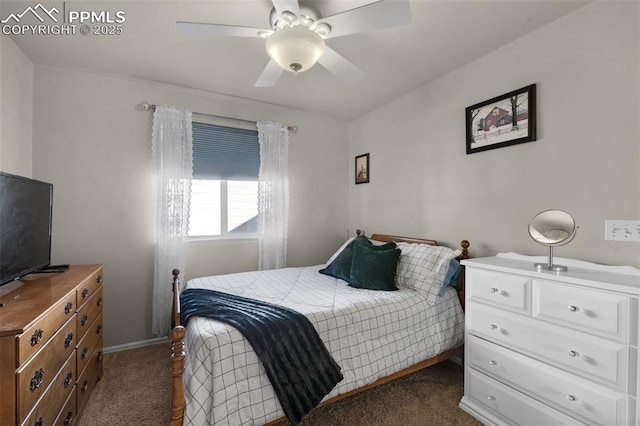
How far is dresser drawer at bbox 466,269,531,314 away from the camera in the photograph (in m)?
1.65

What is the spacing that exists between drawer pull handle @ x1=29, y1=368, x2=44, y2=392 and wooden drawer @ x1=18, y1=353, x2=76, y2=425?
0.07 meters

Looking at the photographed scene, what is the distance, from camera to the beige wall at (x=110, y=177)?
99.1 inches

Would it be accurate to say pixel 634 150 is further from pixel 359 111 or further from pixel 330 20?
pixel 359 111

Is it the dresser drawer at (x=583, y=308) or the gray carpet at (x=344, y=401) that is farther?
the gray carpet at (x=344, y=401)

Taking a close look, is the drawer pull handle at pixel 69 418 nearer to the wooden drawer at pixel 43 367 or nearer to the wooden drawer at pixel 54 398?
the wooden drawer at pixel 54 398

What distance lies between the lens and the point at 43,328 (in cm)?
128

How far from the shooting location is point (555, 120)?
6.39 feet

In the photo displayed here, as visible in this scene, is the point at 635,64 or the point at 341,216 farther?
the point at 341,216

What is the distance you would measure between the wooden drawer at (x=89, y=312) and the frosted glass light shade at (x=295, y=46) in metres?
1.95

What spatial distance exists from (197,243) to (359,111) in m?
2.48

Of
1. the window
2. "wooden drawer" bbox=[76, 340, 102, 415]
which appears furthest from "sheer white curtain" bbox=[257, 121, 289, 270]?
"wooden drawer" bbox=[76, 340, 102, 415]

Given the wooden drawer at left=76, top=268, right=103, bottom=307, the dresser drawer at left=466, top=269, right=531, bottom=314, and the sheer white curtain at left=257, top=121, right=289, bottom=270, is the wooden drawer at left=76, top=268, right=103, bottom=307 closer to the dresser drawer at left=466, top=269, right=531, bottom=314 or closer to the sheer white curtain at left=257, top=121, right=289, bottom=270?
the sheer white curtain at left=257, top=121, right=289, bottom=270

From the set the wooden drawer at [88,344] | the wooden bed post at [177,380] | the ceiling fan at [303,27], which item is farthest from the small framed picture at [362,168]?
the wooden drawer at [88,344]

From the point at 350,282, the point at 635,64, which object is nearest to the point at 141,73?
the point at 350,282
